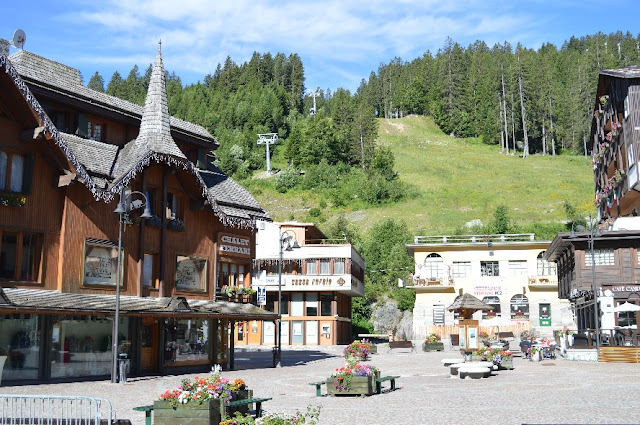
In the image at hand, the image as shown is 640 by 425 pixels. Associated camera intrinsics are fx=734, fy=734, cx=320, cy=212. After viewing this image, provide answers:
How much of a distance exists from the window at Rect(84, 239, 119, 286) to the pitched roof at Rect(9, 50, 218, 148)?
6.55 m

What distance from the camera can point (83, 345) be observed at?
27.9m

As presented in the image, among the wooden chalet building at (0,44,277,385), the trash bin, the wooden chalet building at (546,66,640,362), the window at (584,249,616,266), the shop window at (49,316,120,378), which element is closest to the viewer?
the trash bin

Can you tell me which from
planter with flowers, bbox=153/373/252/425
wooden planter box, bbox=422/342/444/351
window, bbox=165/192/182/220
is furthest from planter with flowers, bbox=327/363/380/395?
wooden planter box, bbox=422/342/444/351

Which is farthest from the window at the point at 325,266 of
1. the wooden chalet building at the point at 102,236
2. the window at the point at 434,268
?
the wooden chalet building at the point at 102,236

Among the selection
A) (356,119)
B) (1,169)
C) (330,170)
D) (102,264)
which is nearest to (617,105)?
(102,264)

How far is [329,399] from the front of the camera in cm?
1988

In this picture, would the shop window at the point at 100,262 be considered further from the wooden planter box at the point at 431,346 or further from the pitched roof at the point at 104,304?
the wooden planter box at the point at 431,346

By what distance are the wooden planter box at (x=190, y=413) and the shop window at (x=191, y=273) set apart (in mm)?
18681

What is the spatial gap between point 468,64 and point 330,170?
77.8 metres

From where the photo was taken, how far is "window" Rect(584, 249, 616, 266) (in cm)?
4500

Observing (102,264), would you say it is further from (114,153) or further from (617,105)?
(617,105)

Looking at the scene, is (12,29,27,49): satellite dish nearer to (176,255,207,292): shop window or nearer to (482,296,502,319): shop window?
(176,255,207,292): shop window

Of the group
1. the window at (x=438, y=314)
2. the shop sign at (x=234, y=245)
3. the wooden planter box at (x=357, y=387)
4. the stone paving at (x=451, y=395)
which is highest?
the shop sign at (x=234, y=245)

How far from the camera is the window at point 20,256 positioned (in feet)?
85.7
